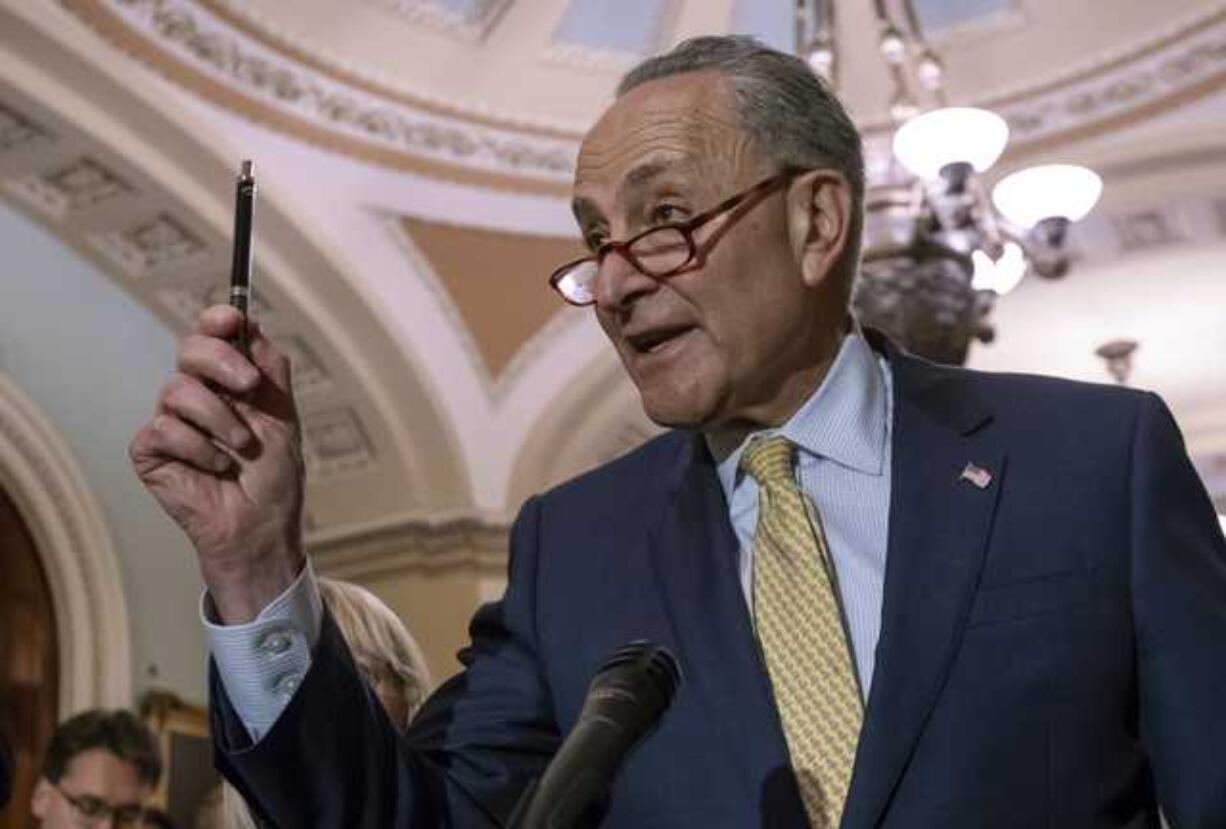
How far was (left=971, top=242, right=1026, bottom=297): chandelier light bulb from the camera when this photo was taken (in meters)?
6.09

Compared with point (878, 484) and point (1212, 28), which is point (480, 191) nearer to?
point (1212, 28)

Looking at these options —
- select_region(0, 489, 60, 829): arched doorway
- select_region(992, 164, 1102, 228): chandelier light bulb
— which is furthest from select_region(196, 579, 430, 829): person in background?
select_region(0, 489, 60, 829): arched doorway

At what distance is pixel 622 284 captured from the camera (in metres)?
1.45

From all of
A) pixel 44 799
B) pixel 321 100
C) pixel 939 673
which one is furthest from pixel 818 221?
pixel 321 100

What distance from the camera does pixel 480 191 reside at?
814cm

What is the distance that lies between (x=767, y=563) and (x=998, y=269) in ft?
15.9

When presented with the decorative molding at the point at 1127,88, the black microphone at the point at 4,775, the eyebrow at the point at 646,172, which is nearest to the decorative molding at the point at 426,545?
the decorative molding at the point at 1127,88

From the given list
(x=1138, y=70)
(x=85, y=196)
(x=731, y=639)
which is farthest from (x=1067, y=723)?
(x=1138, y=70)

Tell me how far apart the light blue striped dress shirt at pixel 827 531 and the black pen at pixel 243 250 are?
0.67 feet

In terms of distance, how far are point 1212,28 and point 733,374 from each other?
21.7 ft

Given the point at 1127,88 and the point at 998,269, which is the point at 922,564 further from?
the point at 1127,88

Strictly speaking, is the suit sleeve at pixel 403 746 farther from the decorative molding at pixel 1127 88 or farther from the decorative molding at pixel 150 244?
the decorative molding at pixel 1127 88

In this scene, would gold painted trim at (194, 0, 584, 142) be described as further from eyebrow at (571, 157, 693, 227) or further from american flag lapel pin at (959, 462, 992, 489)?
american flag lapel pin at (959, 462, 992, 489)

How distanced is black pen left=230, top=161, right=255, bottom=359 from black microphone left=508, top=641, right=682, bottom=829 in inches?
14.7
